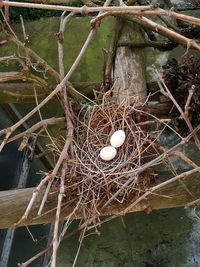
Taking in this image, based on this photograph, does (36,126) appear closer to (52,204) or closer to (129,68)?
(52,204)

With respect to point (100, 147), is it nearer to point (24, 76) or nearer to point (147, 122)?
point (147, 122)

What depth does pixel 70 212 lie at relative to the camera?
1.35m

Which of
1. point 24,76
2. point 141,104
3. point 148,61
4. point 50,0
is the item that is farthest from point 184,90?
point 148,61

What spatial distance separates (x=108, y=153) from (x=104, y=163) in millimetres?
29

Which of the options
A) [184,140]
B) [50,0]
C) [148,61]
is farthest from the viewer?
[148,61]

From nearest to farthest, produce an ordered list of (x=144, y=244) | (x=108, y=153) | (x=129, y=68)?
1. (x=108, y=153)
2. (x=129, y=68)
3. (x=144, y=244)

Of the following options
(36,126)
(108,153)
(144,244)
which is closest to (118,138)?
(108,153)

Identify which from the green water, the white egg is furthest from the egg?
the green water

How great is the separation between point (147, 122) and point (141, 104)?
0.26 feet

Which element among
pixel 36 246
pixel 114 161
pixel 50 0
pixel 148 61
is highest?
pixel 148 61

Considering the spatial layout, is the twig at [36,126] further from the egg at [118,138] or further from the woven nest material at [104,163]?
the egg at [118,138]

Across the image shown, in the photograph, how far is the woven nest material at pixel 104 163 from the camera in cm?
129

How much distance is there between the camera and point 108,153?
134cm

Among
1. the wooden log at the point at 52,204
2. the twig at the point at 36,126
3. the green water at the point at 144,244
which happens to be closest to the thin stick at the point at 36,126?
the twig at the point at 36,126
